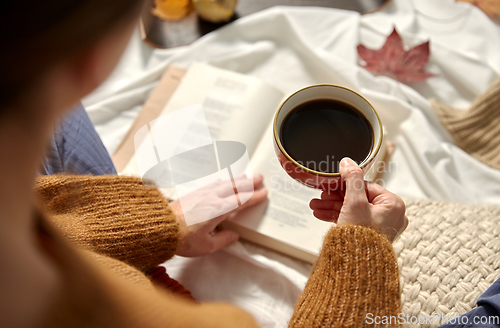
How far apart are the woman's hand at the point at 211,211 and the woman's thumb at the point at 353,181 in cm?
24

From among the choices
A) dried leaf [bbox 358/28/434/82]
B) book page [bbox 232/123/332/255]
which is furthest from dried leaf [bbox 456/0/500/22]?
book page [bbox 232/123/332/255]

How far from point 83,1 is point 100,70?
0.04 metres

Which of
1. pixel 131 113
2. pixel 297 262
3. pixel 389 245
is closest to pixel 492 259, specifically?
pixel 389 245

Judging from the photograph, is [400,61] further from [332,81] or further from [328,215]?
[328,215]

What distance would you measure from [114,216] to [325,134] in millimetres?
341

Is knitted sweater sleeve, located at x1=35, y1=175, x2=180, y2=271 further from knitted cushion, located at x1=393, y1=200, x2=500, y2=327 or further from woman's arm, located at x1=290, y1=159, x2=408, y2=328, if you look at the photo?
knitted cushion, located at x1=393, y1=200, x2=500, y2=327

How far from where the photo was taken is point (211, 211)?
66cm

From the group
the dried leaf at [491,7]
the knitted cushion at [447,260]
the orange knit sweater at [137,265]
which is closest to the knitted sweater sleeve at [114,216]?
the orange knit sweater at [137,265]

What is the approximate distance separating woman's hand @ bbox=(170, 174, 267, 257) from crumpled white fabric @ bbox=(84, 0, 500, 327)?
4 centimetres

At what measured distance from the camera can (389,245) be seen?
1.55 feet

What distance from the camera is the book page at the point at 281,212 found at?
65 centimetres

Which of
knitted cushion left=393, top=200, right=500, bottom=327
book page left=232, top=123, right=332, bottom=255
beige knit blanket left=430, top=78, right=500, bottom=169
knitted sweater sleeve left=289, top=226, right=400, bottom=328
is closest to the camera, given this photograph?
knitted sweater sleeve left=289, top=226, right=400, bottom=328

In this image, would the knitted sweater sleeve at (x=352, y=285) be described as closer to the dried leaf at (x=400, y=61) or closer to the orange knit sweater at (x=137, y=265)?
the orange knit sweater at (x=137, y=265)

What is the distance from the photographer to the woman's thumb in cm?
44
